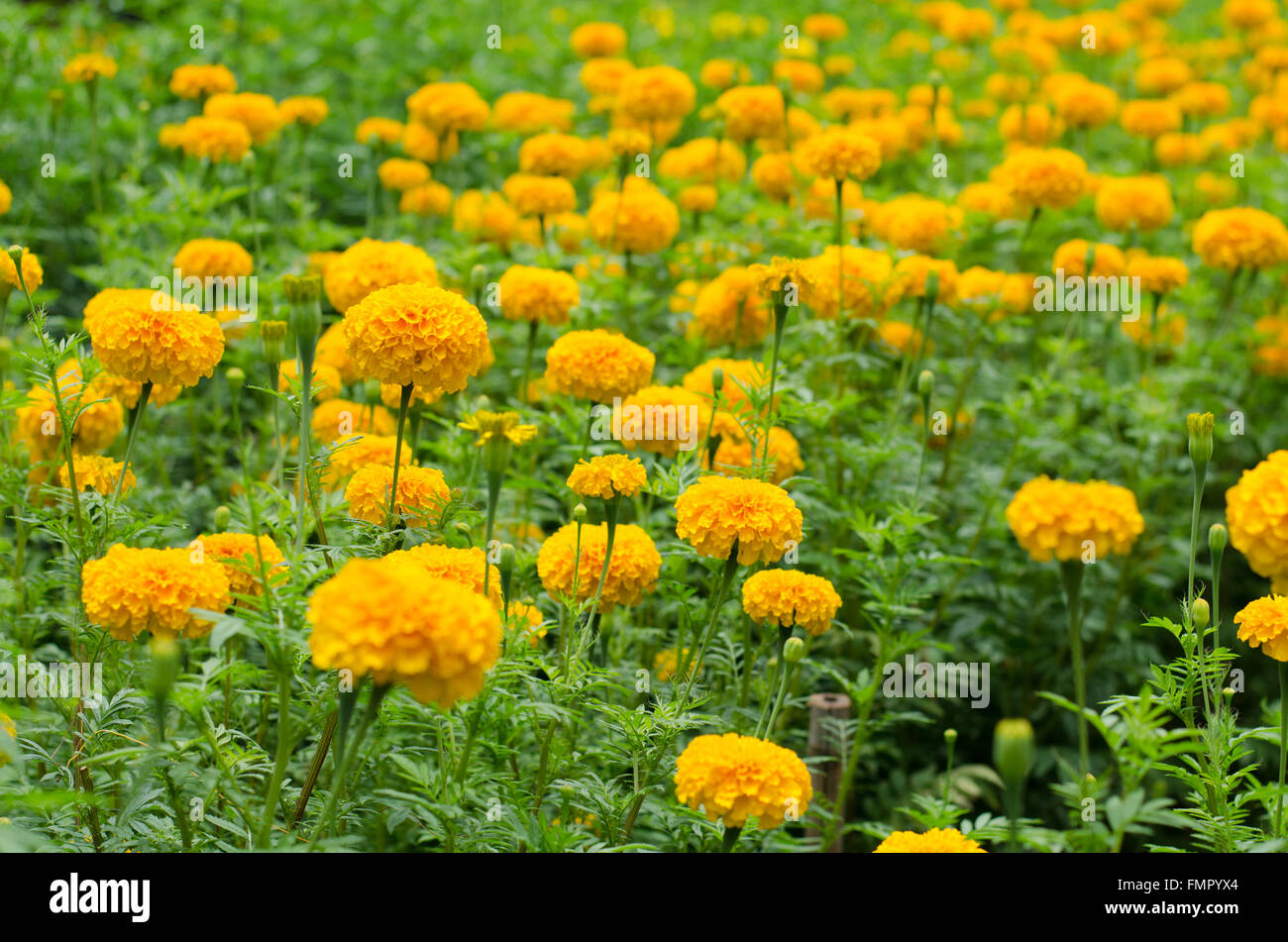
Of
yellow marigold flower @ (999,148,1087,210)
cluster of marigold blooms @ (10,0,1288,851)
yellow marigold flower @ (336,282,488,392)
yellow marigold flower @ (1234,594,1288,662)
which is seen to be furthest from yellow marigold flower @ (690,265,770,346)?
yellow marigold flower @ (1234,594,1288,662)

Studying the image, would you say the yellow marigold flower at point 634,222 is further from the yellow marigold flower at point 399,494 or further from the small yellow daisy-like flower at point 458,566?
the small yellow daisy-like flower at point 458,566

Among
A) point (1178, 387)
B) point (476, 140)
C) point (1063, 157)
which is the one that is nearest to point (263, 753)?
point (1063, 157)

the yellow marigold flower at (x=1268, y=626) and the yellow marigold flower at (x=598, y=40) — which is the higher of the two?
the yellow marigold flower at (x=598, y=40)

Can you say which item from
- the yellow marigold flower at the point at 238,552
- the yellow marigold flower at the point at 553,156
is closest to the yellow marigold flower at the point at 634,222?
the yellow marigold flower at the point at 553,156

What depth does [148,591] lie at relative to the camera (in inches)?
72.3

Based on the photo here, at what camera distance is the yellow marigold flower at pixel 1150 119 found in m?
5.04

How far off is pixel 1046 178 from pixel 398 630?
3098mm

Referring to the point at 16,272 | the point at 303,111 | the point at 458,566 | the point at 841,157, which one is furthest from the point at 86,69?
the point at 458,566

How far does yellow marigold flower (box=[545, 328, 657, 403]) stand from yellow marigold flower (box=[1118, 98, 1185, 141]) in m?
3.41

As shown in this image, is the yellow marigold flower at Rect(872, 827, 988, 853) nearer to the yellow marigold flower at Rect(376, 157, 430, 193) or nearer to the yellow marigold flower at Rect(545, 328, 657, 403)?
the yellow marigold flower at Rect(545, 328, 657, 403)

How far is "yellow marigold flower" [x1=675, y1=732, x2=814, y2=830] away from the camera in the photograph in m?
1.79

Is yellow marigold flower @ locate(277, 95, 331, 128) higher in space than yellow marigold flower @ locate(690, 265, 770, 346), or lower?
higher

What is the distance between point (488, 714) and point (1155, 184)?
3574 mm

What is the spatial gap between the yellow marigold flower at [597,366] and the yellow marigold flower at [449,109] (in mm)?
1743
